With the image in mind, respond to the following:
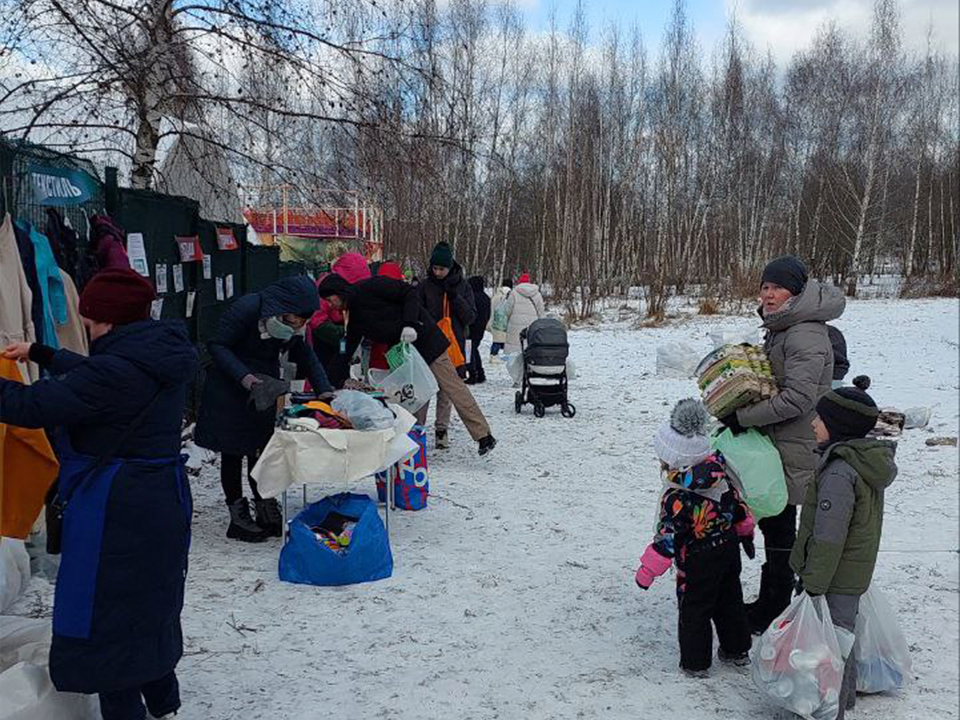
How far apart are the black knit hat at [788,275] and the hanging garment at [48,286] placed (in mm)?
3629

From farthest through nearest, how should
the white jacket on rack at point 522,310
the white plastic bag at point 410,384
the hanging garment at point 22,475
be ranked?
the white jacket on rack at point 522,310 → the white plastic bag at point 410,384 → the hanging garment at point 22,475

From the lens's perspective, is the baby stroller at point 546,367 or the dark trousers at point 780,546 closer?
the dark trousers at point 780,546

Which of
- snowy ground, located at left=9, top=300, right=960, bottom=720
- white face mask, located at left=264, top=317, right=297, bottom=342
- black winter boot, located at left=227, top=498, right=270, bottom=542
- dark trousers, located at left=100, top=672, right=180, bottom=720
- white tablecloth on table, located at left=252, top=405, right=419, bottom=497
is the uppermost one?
white face mask, located at left=264, top=317, right=297, bottom=342

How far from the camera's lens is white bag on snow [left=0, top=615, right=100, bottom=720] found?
2.68m

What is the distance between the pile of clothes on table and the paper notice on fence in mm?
4180

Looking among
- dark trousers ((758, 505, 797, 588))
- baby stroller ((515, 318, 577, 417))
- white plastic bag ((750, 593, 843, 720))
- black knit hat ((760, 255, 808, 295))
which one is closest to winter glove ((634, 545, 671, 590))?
white plastic bag ((750, 593, 843, 720))

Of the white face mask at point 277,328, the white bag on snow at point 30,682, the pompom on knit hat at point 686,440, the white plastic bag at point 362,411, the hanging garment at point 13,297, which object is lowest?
the white bag on snow at point 30,682

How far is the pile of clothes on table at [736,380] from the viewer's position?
389 centimetres

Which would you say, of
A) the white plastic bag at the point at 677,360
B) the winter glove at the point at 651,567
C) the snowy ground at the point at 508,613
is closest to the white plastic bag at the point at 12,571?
the snowy ground at the point at 508,613

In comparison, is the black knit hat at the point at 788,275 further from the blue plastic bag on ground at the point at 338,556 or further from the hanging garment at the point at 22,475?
the hanging garment at the point at 22,475

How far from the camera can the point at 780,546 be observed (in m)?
4.10

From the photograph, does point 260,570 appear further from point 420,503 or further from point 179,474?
point 179,474

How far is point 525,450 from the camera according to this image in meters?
8.30

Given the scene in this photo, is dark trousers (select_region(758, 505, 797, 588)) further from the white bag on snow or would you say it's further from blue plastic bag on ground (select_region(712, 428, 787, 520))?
the white bag on snow
